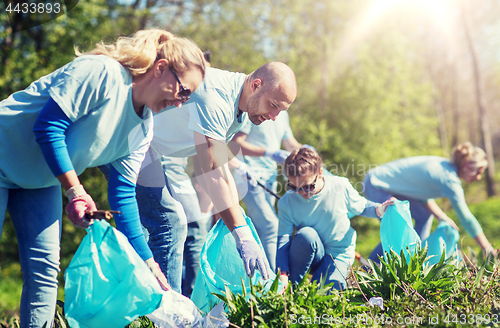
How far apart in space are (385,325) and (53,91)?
1663 millimetres

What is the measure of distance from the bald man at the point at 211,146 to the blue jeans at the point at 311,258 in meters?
0.55

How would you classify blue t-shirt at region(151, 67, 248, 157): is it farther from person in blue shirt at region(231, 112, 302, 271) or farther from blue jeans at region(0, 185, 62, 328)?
person in blue shirt at region(231, 112, 302, 271)

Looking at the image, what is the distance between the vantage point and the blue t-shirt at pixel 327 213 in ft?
8.54

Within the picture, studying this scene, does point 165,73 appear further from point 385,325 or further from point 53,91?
point 385,325

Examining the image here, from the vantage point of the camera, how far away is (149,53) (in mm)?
1617

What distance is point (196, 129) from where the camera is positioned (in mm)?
2035

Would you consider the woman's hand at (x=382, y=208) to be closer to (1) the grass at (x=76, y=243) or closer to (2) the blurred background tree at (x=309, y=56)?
(1) the grass at (x=76, y=243)

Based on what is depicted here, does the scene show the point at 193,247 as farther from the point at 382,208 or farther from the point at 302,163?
the point at 382,208

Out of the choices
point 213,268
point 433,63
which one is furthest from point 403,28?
point 213,268

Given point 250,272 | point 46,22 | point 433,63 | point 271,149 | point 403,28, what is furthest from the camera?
point 433,63

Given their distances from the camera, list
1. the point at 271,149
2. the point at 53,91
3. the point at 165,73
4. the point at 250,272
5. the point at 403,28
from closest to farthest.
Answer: the point at 53,91 → the point at 165,73 → the point at 250,272 → the point at 271,149 → the point at 403,28

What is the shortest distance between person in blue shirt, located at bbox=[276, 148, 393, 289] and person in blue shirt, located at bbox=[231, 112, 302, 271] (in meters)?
0.48

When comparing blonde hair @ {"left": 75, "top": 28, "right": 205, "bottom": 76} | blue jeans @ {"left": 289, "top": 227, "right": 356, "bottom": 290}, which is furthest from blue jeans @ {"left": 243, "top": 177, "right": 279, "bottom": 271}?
blonde hair @ {"left": 75, "top": 28, "right": 205, "bottom": 76}

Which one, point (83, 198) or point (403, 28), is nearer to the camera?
point (83, 198)
